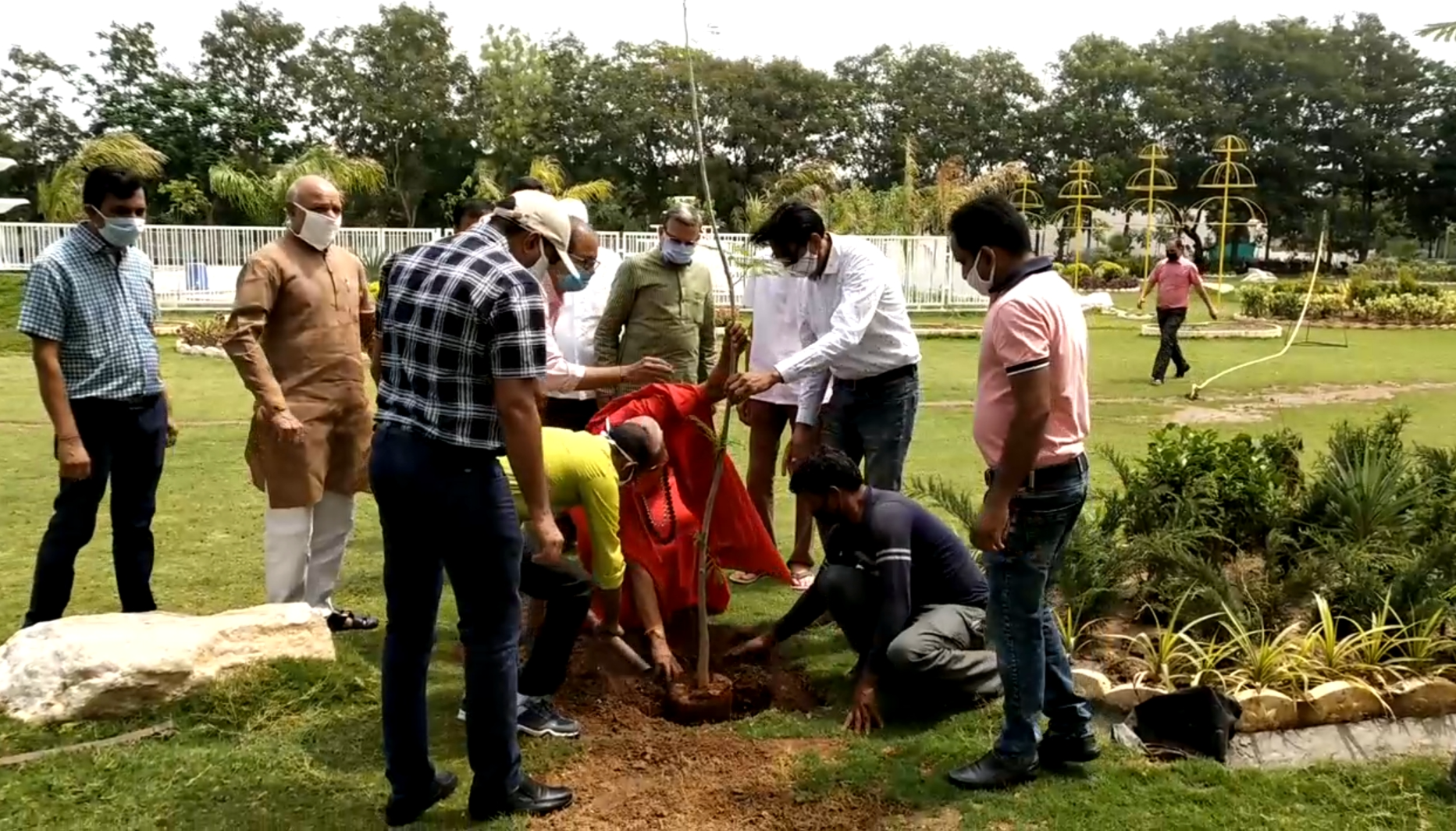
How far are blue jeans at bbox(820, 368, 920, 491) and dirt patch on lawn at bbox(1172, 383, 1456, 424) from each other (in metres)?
6.48

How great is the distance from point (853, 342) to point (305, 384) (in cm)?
223

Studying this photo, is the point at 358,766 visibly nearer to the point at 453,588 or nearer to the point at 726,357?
the point at 453,588

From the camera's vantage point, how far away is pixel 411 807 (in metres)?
3.25

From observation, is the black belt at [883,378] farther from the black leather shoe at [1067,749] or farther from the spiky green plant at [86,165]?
the spiky green plant at [86,165]

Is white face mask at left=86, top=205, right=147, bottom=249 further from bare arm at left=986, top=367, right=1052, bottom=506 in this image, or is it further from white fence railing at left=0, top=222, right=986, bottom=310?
white fence railing at left=0, top=222, right=986, bottom=310

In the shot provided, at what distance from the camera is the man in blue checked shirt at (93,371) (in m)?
4.29

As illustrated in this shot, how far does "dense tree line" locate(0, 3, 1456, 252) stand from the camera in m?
40.9

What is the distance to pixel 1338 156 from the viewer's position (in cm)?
5094

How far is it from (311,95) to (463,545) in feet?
148

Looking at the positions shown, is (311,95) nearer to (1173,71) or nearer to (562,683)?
(1173,71)

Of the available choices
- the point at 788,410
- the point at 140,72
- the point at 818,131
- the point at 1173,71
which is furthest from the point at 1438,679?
the point at 1173,71

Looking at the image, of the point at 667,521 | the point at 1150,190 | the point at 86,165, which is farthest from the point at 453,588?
the point at 86,165

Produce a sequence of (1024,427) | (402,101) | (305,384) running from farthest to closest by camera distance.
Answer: (402,101), (305,384), (1024,427)

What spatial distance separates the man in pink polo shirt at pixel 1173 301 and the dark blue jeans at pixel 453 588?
464 inches
